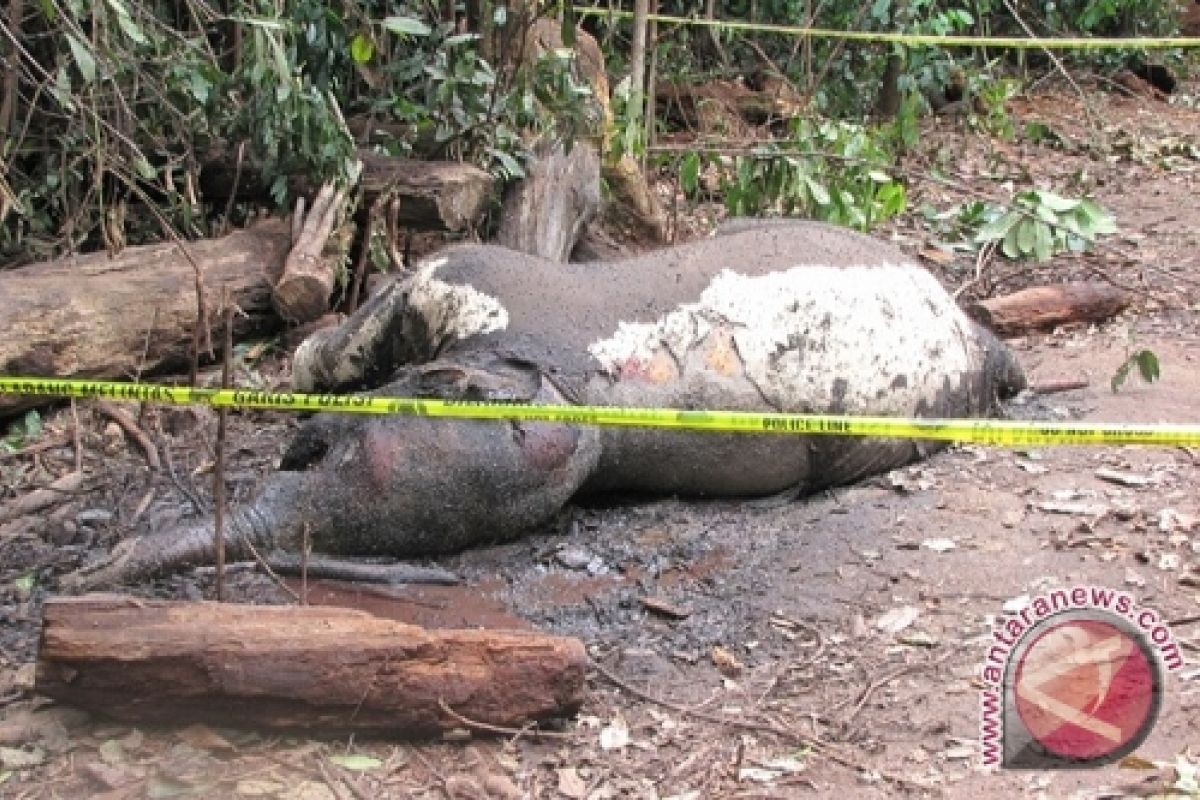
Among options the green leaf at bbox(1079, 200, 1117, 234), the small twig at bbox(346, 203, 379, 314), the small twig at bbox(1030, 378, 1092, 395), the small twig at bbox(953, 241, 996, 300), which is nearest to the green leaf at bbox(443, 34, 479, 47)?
the small twig at bbox(346, 203, 379, 314)

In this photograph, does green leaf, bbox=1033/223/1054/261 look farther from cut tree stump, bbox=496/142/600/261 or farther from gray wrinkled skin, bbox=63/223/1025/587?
cut tree stump, bbox=496/142/600/261

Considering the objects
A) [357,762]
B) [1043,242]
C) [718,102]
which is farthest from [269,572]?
[718,102]

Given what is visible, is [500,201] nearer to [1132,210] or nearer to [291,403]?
[291,403]

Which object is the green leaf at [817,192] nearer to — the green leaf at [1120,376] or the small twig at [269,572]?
the green leaf at [1120,376]

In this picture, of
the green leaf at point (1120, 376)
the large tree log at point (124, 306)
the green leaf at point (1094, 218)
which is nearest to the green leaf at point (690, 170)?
the green leaf at point (1094, 218)

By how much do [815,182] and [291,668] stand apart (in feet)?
12.5

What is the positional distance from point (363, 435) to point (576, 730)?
1086mm

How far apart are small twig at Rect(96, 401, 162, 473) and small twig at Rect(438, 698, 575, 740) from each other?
168cm

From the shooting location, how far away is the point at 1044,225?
5688 millimetres

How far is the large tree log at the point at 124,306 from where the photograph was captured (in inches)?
185

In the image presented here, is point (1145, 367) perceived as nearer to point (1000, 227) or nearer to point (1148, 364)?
point (1148, 364)

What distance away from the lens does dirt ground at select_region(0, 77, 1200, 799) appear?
279 cm

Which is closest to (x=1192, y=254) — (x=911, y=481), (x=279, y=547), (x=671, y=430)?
(x=911, y=481)

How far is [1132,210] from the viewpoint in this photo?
302 inches
